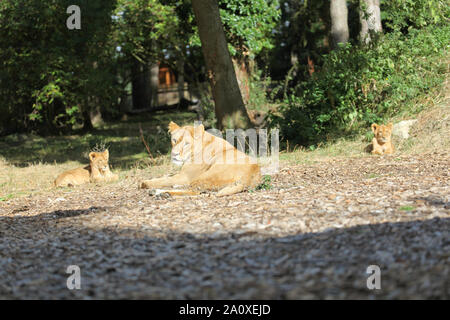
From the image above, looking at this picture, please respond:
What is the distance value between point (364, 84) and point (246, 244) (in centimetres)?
859

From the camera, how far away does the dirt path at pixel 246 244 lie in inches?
145

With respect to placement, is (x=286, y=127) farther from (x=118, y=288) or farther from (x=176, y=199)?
(x=118, y=288)

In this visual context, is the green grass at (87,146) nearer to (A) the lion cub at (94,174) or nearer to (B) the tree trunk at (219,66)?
(A) the lion cub at (94,174)

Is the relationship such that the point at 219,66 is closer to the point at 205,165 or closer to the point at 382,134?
the point at 382,134

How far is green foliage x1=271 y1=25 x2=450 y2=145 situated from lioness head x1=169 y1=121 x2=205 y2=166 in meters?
5.06

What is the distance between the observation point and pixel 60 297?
12.3 ft

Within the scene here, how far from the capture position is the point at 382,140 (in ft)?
34.9

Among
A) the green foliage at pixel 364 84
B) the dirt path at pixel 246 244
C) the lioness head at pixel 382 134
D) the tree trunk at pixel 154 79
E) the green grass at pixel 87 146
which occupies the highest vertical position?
the tree trunk at pixel 154 79

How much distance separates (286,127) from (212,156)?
5.26m

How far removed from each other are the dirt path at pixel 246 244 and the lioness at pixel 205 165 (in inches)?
18.2

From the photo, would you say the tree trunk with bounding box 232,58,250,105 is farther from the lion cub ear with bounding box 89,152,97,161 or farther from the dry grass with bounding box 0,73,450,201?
the lion cub ear with bounding box 89,152,97,161

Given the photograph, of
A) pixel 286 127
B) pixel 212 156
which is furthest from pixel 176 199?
pixel 286 127

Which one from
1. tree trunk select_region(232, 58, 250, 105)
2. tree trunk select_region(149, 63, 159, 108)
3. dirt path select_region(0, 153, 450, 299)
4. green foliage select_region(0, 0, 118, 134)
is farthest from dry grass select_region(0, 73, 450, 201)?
tree trunk select_region(149, 63, 159, 108)

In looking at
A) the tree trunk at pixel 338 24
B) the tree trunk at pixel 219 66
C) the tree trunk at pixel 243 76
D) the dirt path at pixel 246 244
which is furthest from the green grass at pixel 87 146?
the dirt path at pixel 246 244
